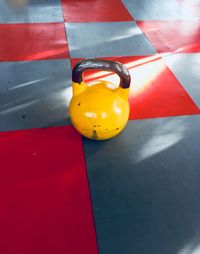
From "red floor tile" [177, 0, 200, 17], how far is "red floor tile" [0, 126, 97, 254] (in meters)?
4.20

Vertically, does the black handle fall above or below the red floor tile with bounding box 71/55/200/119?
above

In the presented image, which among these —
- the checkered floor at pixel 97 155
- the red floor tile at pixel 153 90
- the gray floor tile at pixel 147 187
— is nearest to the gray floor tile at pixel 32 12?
the checkered floor at pixel 97 155

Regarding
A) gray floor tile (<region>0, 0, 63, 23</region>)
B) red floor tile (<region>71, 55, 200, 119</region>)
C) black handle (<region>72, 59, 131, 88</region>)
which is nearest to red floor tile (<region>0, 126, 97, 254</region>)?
black handle (<region>72, 59, 131, 88</region>)

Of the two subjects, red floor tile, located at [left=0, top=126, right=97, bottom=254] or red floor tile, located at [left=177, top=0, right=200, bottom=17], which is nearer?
red floor tile, located at [left=0, top=126, right=97, bottom=254]

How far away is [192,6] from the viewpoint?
523 centimetres

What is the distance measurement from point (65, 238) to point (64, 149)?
78 centimetres

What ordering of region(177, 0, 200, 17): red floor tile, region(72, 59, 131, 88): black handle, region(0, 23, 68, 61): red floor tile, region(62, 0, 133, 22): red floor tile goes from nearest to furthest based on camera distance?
region(72, 59, 131, 88): black handle → region(0, 23, 68, 61): red floor tile → region(62, 0, 133, 22): red floor tile → region(177, 0, 200, 17): red floor tile

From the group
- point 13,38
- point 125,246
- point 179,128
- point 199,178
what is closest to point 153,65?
point 179,128

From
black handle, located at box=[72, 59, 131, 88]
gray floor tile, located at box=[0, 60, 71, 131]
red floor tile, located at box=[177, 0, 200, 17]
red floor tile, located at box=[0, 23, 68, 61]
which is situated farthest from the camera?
red floor tile, located at box=[177, 0, 200, 17]

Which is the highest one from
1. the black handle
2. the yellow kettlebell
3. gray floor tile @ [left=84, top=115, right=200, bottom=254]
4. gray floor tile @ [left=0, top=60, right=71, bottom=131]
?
the black handle

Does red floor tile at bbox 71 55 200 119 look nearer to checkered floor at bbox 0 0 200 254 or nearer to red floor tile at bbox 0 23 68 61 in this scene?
checkered floor at bbox 0 0 200 254

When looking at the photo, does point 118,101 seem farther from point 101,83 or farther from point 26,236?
point 26,236

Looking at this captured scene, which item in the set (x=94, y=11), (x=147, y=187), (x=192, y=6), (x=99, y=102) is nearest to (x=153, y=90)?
(x=99, y=102)

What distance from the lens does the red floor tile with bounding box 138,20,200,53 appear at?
12.3 ft
